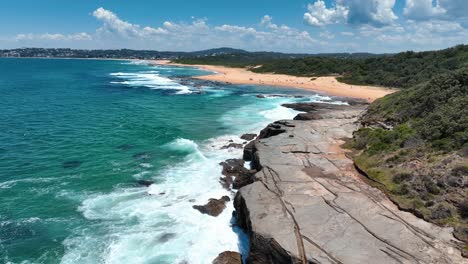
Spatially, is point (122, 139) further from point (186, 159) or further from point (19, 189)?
point (19, 189)

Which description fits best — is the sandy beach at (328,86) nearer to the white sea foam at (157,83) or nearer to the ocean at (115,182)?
the white sea foam at (157,83)

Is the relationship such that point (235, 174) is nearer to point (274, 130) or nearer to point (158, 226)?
point (274, 130)

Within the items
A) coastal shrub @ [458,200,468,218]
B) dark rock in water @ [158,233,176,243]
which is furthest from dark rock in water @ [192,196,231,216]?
coastal shrub @ [458,200,468,218]

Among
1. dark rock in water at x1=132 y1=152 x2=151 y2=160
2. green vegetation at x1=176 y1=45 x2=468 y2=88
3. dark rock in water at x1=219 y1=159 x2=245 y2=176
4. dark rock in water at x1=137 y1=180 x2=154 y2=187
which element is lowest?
dark rock in water at x1=137 y1=180 x2=154 y2=187

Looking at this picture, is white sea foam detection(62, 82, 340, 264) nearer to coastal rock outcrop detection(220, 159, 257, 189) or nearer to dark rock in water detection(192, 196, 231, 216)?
dark rock in water detection(192, 196, 231, 216)

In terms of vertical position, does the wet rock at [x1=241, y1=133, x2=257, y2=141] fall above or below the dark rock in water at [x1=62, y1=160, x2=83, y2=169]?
above

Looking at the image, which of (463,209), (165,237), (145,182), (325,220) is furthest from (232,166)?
(463,209)

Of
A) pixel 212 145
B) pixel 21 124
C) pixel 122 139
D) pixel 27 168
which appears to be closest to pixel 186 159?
pixel 212 145
